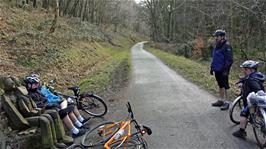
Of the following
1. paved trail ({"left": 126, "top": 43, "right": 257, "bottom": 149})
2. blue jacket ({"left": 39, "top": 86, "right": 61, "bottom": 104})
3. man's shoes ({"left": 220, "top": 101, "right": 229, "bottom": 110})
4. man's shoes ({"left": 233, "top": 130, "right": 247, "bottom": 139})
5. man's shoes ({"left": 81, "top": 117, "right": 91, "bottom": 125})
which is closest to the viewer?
paved trail ({"left": 126, "top": 43, "right": 257, "bottom": 149})

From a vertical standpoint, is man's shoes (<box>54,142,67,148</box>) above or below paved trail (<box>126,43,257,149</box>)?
above

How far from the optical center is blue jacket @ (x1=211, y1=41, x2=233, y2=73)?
26.5ft

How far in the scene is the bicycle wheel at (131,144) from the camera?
5449 millimetres

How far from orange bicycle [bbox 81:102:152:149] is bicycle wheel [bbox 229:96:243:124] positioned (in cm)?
251

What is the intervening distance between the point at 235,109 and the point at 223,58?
1.46 m

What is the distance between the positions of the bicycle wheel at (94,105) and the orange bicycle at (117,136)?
2060 millimetres

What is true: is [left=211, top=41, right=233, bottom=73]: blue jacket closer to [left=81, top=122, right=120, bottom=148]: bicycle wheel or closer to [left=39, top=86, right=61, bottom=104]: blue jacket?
[left=81, top=122, right=120, bottom=148]: bicycle wheel

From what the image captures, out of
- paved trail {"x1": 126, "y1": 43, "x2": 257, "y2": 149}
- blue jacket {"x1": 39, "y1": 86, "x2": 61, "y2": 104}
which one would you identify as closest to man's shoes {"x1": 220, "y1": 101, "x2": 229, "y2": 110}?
paved trail {"x1": 126, "y1": 43, "x2": 257, "y2": 149}

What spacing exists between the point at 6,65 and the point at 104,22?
5228 cm

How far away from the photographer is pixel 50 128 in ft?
18.7

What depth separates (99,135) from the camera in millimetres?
6070

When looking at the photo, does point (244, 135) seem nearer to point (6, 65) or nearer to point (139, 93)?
point (139, 93)

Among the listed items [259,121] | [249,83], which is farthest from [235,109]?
[259,121]

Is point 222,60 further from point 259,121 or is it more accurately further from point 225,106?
point 259,121
